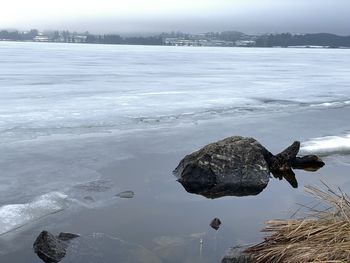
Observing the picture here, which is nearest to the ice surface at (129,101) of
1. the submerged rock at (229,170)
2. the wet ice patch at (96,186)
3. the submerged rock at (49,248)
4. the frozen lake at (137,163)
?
the frozen lake at (137,163)

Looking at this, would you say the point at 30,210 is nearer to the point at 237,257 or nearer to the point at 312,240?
the point at 237,257

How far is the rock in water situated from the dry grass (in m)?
3.85

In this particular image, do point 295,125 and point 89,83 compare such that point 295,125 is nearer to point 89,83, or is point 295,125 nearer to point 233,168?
point 233,168

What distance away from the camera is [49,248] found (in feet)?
17.3

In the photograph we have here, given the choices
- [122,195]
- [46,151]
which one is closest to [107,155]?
[46,151]

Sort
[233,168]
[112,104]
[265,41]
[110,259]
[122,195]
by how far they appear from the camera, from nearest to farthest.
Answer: [110,259], [122,195], [233,168], [112,104], [265,41]

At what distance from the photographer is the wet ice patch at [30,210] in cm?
614

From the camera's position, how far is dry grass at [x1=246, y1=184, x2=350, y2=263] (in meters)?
3.55

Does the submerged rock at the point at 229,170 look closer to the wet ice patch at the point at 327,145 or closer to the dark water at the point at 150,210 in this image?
the dark water at the point at 150,210

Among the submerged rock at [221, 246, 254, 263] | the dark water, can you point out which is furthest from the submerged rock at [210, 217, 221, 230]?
the submerged rock at [221, 246, 254, 263]

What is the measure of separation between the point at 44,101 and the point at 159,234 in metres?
12.2

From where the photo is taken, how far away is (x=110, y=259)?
5285mm

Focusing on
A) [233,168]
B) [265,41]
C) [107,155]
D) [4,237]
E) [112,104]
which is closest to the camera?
[4,237]

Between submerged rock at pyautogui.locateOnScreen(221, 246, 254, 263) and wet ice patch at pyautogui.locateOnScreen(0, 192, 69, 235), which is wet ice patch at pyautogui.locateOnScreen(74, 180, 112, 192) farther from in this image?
submerged rock at pyautogui.locateOnScreen(221, 246, 254, 263)
